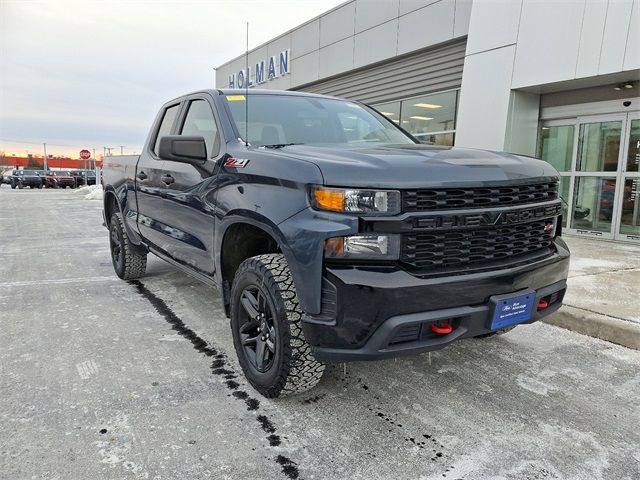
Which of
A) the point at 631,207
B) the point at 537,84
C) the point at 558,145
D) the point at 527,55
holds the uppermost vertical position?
the point at 527,55

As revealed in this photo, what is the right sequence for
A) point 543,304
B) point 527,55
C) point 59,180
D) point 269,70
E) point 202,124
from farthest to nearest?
point 59,180, point 269,70, point 527,55, point 202,124, point 543,304

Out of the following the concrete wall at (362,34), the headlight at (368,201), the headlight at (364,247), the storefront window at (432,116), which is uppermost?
the concrete wall at (362,34)

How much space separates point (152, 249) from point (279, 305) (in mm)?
2653

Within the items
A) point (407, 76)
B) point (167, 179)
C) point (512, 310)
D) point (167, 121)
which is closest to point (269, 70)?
point (407, 76)

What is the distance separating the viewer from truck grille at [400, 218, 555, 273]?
2.33 meters

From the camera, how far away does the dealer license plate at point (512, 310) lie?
97.4 inches

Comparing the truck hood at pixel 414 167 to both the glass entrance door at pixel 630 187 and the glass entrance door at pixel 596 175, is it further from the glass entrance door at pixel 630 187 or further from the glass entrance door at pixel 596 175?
the glass entrance door at pixel 596 175

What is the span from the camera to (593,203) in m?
9.02

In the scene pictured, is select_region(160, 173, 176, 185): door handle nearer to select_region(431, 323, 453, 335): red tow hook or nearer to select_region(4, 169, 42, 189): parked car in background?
select_region(431, 323, 453, 335): red tow hook

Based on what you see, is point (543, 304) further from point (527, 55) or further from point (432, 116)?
point (432, 116)

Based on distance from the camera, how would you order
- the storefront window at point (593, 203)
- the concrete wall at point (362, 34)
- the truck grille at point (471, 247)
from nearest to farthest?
the truck grille at point (471, 247)
the storefront window at point (593, 203)
the concrete wall at point (362, 34)

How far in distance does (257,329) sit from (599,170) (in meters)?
8.28

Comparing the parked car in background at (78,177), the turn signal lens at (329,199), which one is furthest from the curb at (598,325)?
the parked car in background at (78,177)

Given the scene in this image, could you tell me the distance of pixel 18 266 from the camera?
257 inches
